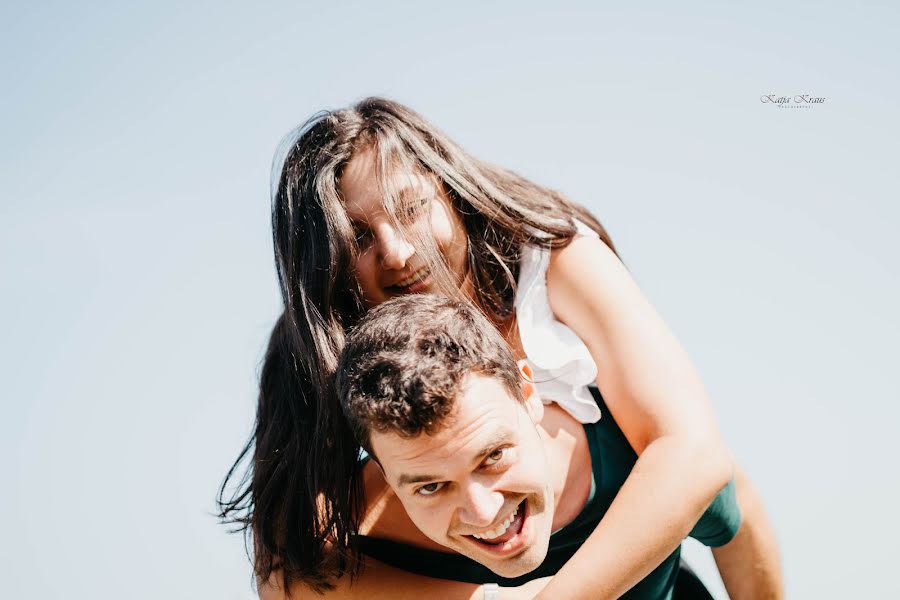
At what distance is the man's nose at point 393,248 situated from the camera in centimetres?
400

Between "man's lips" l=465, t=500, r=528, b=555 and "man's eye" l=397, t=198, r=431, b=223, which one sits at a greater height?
"man's eye" l=397, t=198, r=431, b=223

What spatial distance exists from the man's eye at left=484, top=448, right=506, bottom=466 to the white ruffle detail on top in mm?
866

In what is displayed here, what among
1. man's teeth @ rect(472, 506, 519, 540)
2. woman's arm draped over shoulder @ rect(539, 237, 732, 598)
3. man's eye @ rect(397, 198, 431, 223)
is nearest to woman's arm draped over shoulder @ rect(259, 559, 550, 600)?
woman's arm draped over shoulder @ rect(539, 237, 732, 598)

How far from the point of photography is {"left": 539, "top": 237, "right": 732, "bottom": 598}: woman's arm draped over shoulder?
11.3 feet

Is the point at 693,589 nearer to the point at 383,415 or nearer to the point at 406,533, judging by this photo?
the point at 406,533

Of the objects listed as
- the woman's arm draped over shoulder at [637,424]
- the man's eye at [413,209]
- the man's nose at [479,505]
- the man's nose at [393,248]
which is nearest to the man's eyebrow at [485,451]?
the man's nose at [479,505]

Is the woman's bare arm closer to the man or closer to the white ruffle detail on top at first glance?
the man

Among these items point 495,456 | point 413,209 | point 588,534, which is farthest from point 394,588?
point 413,209

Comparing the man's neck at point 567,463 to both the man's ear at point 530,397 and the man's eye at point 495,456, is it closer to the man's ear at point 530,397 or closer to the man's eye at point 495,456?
the man's ear at point 530,397

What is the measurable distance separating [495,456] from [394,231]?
1208 millimetres

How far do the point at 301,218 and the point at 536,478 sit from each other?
177cm

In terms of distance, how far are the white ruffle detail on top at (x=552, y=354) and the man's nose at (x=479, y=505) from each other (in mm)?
933

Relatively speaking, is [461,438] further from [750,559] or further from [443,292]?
[750,559]

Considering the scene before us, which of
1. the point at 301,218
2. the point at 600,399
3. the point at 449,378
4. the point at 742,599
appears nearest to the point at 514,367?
the point at 449,378
